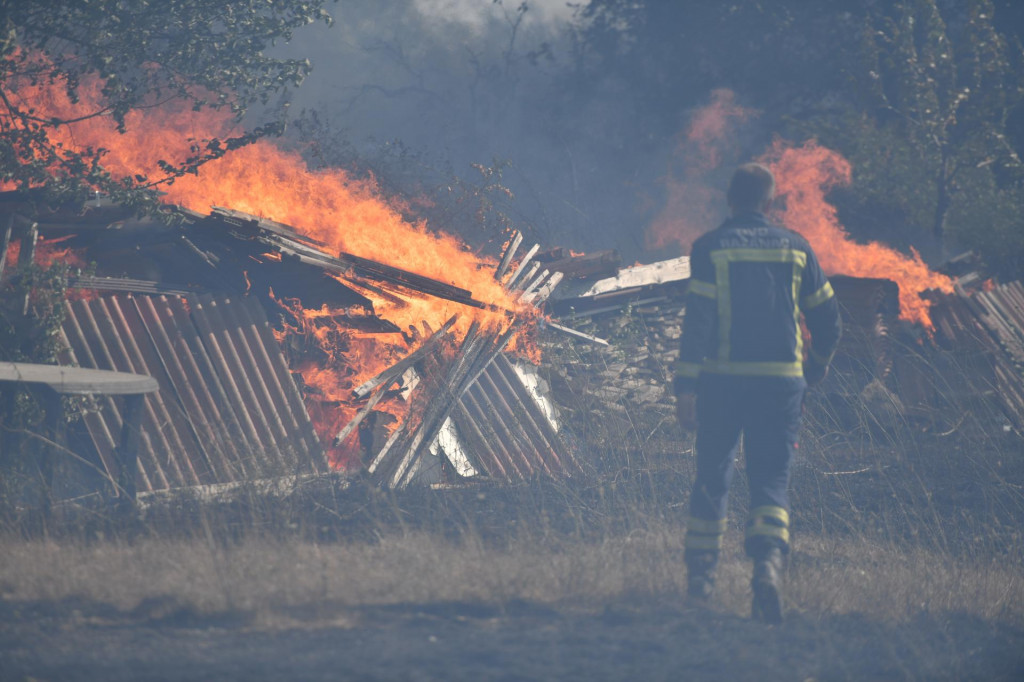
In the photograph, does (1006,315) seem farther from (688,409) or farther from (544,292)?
(688,409)

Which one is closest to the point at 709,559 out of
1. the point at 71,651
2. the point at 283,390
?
the point at 71,651

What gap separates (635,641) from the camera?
151 inches

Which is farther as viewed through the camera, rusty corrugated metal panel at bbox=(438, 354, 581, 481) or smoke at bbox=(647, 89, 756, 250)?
smoke at bbox=(647, 89, 756, 250)

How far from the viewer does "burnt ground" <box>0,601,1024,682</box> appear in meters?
3.28

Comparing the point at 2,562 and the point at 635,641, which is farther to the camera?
the point at 2,562

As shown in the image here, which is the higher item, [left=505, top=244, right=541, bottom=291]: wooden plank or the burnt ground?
[left=505, top=244, right=541, bottom=291]: wooden plank

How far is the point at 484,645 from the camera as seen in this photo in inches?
145

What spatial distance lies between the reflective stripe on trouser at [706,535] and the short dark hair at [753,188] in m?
1.84

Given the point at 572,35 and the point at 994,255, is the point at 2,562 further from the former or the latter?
the point at 572,35

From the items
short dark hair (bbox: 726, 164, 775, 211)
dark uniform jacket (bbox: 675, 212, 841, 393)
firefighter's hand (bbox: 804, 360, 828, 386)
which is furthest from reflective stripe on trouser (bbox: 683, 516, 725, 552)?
short dark hair (bbox: 726, 164, 775, 211)

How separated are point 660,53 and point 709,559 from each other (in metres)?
20.2

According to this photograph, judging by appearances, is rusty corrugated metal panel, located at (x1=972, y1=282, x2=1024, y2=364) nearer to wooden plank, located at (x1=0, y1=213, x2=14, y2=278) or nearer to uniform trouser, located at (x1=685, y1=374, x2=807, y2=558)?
uniform trouser, located at (x1=685, y1=374, x2=807, y2=558)

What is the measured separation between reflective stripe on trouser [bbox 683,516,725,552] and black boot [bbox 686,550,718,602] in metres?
0.03

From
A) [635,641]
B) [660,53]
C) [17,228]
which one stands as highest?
[660,53]
